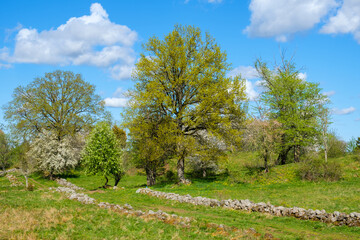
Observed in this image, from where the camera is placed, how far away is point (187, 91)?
27.8 meters

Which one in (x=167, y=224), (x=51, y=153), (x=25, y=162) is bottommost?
(x=167, y=224)

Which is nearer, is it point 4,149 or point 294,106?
point 294,106

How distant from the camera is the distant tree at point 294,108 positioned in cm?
3469

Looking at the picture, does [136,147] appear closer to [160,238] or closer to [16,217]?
[16,217]

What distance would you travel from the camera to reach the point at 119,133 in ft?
208

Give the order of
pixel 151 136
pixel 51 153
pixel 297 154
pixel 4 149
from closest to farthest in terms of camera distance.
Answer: pixel 151 136
pixel 297 154
pixel 51 153
pixel 4 149

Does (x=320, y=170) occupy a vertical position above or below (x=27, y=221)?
above

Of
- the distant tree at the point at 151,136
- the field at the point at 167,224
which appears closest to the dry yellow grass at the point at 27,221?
the field at the point at 167,224

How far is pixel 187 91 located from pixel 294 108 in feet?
52.2

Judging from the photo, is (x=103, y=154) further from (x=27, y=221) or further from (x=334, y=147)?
(x=334, y=147)

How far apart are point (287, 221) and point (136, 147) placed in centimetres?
1995

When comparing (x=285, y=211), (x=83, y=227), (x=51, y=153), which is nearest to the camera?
(x=83, y=227)

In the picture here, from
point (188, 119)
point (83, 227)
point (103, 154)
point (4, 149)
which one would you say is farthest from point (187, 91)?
point (4, 149)

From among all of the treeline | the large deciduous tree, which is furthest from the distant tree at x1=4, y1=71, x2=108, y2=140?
the large deciduous tree
